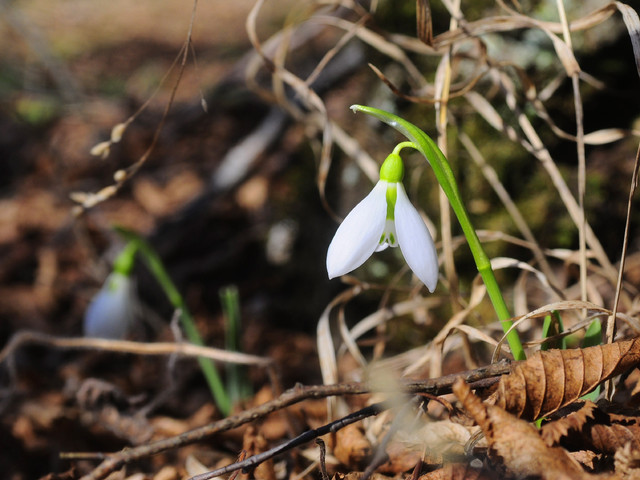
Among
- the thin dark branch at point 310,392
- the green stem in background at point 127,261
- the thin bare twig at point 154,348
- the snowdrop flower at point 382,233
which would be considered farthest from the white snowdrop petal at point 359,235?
the green stem in background at point 127,261

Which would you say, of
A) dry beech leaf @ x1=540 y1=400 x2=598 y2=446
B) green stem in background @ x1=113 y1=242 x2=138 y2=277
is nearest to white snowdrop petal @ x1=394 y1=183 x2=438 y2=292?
dry beech leaf @ x1=540 y1=400 x2=598 y2=446

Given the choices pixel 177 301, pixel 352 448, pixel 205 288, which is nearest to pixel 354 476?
pixel 352 448

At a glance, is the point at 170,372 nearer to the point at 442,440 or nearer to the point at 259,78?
the point at 442,440

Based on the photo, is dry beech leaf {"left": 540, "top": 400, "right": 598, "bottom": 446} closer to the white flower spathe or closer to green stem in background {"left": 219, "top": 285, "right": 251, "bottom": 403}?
the white flower spathe

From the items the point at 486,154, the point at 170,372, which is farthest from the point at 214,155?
the point at 170,372

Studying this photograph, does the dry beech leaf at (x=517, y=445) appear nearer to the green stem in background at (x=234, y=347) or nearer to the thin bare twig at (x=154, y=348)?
the thin bare twig at (x=154, y=348)
